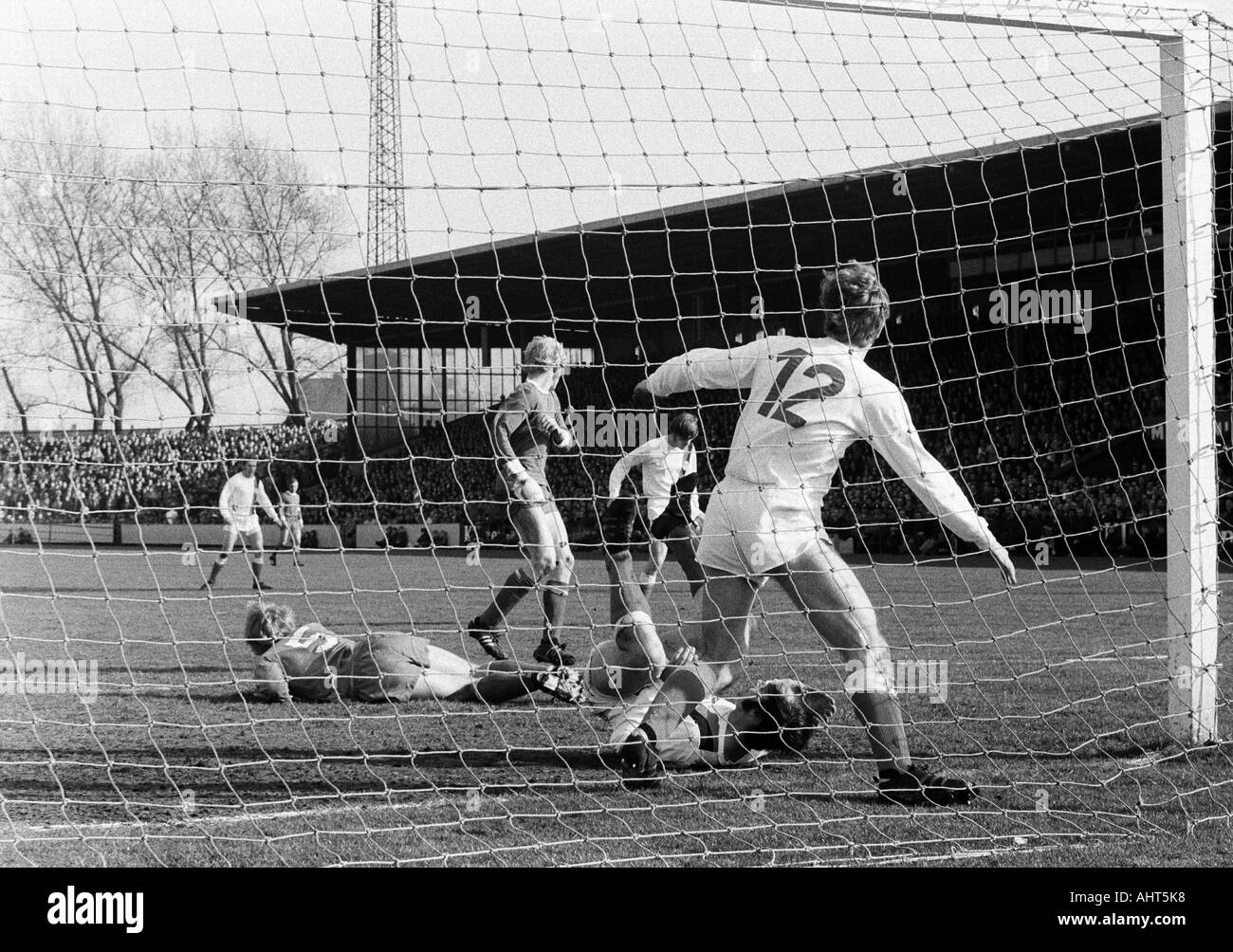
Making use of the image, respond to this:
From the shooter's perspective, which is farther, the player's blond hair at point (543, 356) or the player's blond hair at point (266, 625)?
the player's blond hair at point (543, 356)

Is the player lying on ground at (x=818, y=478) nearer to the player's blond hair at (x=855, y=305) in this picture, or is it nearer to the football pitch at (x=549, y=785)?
the player's blond hair at (x=855, y=305)

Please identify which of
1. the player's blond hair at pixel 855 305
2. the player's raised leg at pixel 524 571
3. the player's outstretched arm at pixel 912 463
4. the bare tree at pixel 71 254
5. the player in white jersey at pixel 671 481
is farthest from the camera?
the player in white jersey at pixel 671 481

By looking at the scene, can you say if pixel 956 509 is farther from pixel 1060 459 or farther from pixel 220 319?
pixel 1060 459

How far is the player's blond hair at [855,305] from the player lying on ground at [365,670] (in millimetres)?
2174

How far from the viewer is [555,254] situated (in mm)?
16781

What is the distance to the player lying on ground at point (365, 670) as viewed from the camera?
568 cm

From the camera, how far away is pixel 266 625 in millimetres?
6070

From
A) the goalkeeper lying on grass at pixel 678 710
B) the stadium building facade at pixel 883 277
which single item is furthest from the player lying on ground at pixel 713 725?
the stadium building facade at pixel 883 277

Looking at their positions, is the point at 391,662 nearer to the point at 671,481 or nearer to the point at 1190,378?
the point at 1190,378

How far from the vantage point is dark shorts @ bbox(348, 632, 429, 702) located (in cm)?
567

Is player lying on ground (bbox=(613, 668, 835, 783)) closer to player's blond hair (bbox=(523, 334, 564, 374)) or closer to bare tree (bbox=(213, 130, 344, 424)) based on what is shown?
bare tree (bbox=(213, 130, 344, 424))

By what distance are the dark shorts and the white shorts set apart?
196cm
